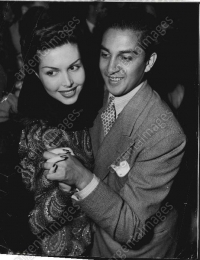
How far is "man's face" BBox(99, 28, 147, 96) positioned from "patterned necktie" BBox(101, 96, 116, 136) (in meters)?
0.04

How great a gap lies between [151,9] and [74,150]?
1.83 ft

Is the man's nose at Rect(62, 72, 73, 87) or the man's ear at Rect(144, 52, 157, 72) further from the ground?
the man's ear at Rect(144, 52, 157, 72)

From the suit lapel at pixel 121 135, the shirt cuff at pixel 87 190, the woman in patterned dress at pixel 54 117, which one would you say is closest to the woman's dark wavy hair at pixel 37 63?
the woman in patterned dress at pixel 54 117

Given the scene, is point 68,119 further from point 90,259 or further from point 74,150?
point 90,259

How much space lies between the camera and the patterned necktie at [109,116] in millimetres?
1337

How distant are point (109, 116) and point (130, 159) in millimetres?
173

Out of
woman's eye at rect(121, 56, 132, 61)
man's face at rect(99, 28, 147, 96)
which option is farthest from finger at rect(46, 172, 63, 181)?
woman's eye at rect(121, 56, 132, 61)

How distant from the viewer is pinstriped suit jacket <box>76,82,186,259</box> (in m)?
1.25

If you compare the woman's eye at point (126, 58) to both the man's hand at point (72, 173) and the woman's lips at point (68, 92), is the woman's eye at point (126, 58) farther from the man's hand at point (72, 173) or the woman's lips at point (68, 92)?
the man's hand at point (72, 173)

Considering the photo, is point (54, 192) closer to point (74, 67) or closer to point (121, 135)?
point (121, 135)

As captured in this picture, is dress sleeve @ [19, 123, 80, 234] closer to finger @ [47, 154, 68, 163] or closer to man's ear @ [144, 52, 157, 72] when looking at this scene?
finger @ [47, 154, 68, 163]

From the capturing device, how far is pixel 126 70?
4.24 ft

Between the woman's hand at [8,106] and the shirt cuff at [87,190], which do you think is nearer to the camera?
the shirt cuff at [87,190]

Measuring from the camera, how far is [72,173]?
1250 mm
